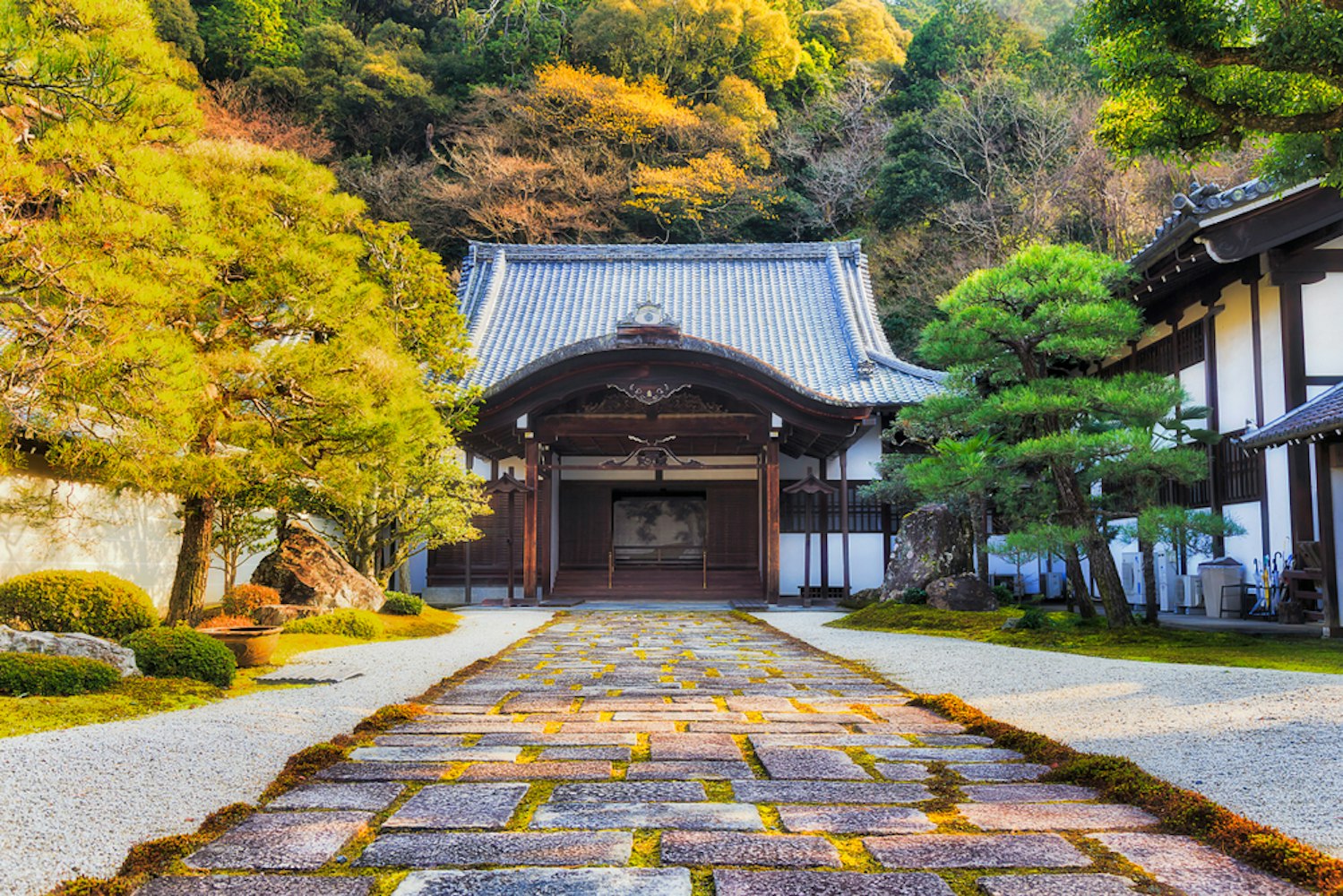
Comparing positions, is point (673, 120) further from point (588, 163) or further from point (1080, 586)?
point (1080, 586)

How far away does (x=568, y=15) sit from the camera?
31.7m

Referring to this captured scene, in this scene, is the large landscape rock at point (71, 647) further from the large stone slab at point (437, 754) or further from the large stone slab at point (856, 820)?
the large stone slab at point (856, 820)

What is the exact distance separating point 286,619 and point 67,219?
5.23 m

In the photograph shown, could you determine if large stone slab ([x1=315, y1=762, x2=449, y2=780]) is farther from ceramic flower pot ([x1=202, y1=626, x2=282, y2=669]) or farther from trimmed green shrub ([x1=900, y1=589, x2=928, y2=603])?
trimmed green shrub ([x1=900, y1=589, x2=928, y2=603])

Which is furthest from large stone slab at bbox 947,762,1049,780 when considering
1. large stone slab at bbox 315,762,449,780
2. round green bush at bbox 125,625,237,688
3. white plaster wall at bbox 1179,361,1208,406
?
white plaster wall at bbox 1179,361,1208,406

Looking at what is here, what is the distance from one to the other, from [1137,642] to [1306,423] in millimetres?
2494

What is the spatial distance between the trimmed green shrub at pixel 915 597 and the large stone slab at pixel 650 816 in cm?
988

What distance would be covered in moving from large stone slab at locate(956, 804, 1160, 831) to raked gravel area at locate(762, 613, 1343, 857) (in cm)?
38

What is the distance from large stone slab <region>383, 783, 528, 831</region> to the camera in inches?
130

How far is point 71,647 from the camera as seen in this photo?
6520 millimetres

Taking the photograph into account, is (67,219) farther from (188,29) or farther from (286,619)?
(188,29)

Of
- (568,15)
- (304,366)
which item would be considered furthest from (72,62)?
(568,15)

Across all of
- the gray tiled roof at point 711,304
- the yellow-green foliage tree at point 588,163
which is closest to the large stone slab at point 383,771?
the gray tiled roof at point 711,304

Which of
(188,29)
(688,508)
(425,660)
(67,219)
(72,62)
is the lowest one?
(425,660)
